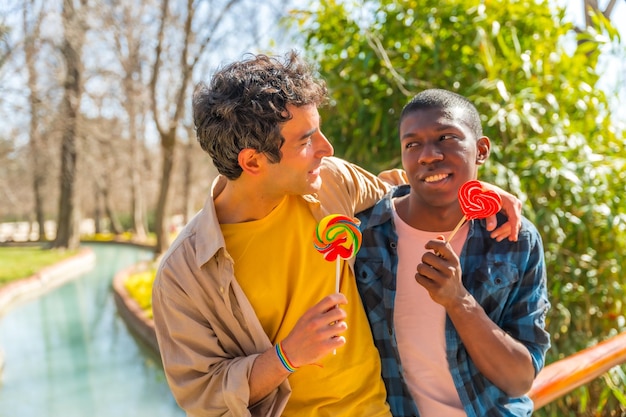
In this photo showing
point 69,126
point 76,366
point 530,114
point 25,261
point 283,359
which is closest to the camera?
point 283,359

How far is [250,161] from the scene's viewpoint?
1464 millimetres

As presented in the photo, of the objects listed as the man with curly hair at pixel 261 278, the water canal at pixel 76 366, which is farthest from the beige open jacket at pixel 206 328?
the water canal at pixel 76 366

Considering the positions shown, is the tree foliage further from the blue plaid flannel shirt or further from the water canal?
the water canal

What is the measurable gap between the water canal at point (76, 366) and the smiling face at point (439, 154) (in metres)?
4.91

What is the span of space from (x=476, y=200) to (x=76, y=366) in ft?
23.6

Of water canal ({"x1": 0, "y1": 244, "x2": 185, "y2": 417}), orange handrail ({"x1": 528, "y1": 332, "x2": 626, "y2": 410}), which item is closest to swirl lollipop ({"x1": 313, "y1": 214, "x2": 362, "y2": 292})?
orange handrail ({"x1": 528, "y1": 332, "x2": 626, "y2": 410})

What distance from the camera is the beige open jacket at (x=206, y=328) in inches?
53.4

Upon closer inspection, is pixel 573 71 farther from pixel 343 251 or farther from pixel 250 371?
pixel 250 371

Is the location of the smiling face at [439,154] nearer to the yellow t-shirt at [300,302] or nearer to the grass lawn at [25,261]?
the yellow t-shirt at [300,302]

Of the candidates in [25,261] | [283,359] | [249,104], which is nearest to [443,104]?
[249,104]

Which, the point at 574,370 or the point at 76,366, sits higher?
the point at 574,370

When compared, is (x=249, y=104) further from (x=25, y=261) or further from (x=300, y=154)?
(x=25, y=261)

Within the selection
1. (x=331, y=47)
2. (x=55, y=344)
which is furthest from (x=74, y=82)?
(x=331, y=47)

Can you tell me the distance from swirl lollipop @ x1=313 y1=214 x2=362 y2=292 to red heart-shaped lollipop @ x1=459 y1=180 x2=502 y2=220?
268 millimetres
